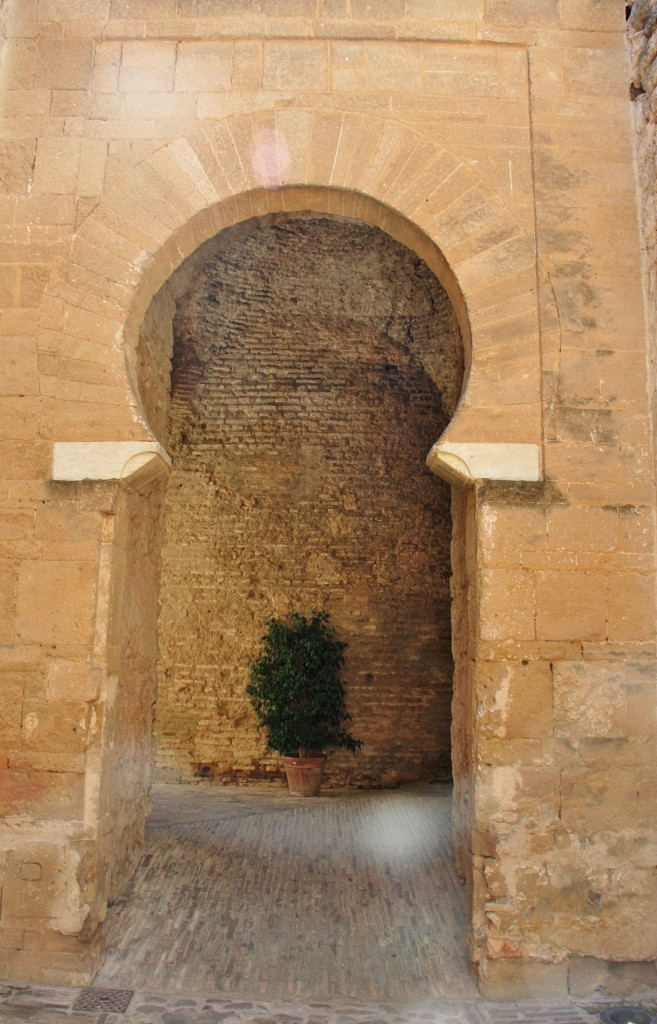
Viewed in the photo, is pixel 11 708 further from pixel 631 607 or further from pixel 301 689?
pixel 301 689

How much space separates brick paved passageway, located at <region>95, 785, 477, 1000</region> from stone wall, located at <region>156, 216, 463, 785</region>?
302 cm

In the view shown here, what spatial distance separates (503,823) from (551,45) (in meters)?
4.38

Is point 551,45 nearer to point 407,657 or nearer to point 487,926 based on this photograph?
point 487,926

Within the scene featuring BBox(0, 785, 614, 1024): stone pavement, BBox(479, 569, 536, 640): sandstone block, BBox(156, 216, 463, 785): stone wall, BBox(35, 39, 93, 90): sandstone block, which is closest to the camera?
BBox(0, 785, 614, 1024): stone pavement

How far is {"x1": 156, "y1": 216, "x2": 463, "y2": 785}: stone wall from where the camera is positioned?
9.11 m

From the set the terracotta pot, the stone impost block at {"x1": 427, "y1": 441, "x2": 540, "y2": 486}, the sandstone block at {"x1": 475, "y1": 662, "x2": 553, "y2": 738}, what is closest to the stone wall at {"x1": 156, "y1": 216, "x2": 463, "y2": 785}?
the terracotta pot

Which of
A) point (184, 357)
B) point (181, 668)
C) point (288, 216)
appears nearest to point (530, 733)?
point (288, 216)

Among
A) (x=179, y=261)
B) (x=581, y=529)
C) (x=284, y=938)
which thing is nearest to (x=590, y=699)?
(x=581, y=529)

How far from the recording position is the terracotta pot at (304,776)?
860 cm

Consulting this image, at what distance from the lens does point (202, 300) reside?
365 inches

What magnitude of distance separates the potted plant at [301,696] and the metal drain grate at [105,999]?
4.89 metres

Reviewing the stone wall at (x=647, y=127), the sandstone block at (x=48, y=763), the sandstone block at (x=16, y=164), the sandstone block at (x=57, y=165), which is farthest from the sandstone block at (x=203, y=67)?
the sandstone block at (x=48, y=763)

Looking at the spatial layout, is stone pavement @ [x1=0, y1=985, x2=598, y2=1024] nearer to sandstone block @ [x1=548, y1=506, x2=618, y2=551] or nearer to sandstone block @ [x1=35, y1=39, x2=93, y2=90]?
sandstone block @ [x1=548, y1=506, x2=618, y2=551]

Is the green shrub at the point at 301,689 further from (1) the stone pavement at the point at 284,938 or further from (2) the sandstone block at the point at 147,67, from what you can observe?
(2) the sandstone block at the point at 147,67
